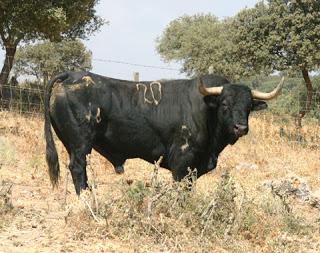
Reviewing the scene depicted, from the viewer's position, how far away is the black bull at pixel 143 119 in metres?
6.47

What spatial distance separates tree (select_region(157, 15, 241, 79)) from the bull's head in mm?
26461

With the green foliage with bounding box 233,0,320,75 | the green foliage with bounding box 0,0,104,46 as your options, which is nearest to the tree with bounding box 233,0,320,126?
the green foliage with bounding box 233,0,320,75

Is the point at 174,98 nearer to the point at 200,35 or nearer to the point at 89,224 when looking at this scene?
the point at 89,224

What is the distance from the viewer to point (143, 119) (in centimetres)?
666


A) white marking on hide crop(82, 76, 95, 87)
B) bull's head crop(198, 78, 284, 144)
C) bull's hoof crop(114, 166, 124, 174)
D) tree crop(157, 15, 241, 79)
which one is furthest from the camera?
tree crop(157, 15, 241, 79)

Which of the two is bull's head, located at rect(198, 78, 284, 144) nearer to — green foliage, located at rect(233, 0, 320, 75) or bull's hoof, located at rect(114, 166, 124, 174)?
bull's hoof, located at rect(114, 166, 124, 174)

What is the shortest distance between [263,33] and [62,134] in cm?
1484

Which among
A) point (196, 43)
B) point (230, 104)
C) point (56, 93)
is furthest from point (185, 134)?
point (196, 43)

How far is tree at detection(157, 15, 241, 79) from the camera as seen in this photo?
40650mm

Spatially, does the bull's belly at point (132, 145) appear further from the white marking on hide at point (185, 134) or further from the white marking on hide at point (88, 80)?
the white marking on hide at point (88, 80)

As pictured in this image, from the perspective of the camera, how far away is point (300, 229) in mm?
5707

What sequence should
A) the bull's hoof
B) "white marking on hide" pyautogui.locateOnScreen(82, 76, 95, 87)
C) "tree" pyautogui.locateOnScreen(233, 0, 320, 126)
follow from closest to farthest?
"white marking on hide" pyautogui.locateOnScreen(82, 76, 95, 87), the bull's hoof, "tree" pyautogui.locateOnScreen(233, 0, 320, 126)

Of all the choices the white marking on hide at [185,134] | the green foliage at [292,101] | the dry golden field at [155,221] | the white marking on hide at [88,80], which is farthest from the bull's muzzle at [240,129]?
the green foliage at [292,101]

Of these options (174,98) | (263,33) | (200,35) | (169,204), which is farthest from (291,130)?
(200,35)
